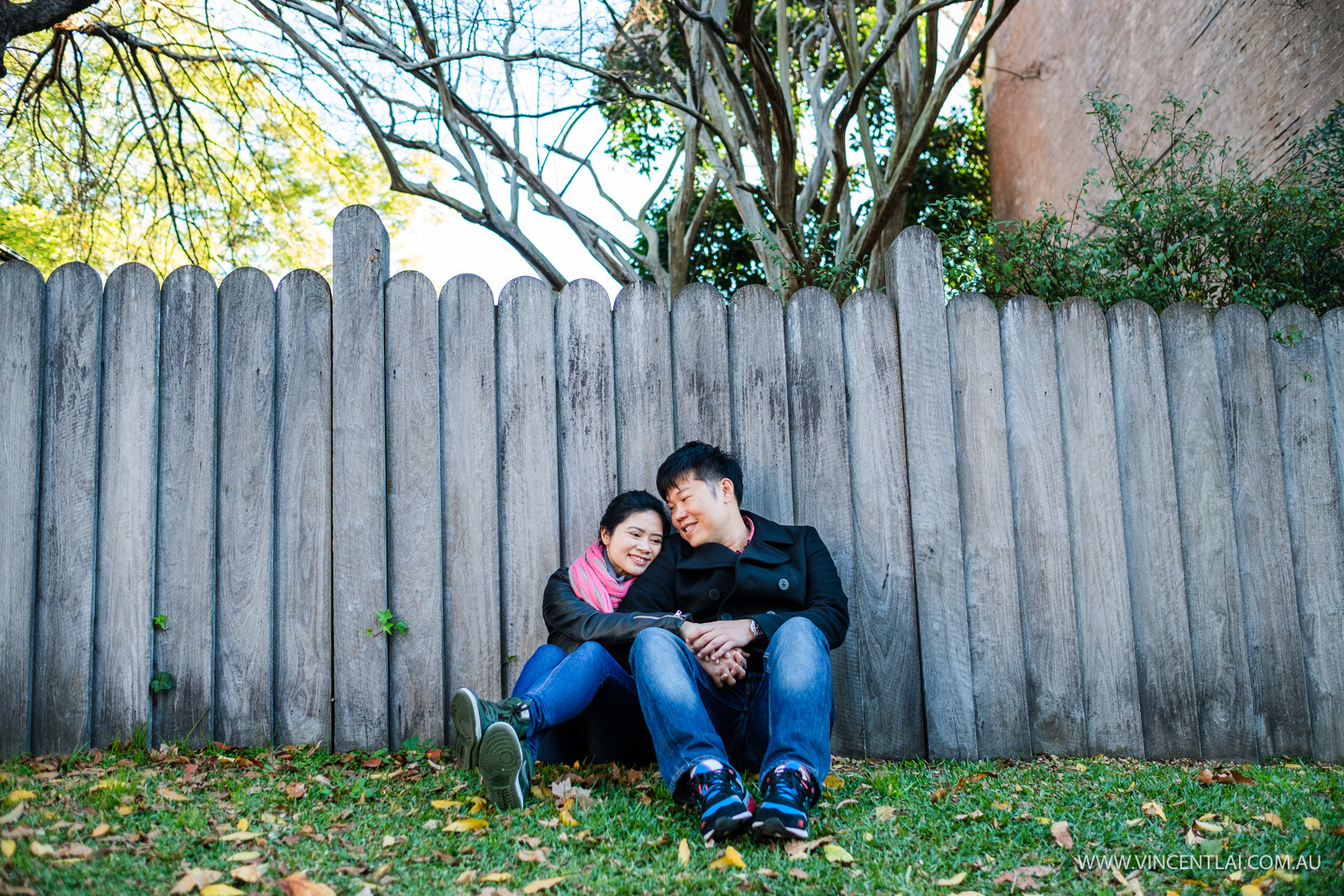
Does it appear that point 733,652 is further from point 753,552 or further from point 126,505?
point 126,505

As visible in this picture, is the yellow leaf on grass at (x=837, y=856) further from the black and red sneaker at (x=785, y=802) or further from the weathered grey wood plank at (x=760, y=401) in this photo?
the weathered grey wood plank at (x=760, y=401)

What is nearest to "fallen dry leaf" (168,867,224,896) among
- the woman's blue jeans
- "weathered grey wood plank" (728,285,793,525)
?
the woman's blue jeans

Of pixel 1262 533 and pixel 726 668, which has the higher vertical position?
pixel 1262 533

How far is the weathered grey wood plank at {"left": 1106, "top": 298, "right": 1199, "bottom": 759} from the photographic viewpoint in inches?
142

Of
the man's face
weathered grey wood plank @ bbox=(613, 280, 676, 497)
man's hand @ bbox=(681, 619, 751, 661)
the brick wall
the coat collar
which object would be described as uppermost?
the brick wall

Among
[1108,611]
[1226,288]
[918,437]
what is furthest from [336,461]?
[1226,288]

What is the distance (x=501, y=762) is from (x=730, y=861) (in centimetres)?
67

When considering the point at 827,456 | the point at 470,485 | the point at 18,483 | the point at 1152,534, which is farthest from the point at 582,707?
the point at 1152,534

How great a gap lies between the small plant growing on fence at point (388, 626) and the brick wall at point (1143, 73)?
5700mm

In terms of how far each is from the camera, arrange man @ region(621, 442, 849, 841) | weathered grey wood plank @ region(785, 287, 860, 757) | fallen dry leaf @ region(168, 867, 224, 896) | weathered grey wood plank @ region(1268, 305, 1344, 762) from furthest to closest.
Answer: weathered grey wood plank @ region(1268, 305, 1344, 762), weathered grey wood plank @ region(785, 287, 860, 757), man @ region(621, 442, 849, 841), fallen dry leaf @ region(168, 867, 224, 896)

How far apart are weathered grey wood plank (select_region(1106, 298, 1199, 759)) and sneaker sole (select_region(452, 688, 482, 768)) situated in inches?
99.1

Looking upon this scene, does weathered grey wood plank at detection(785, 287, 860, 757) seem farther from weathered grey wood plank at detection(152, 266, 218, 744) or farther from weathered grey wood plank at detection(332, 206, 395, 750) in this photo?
weathered grey wood plank at detection(152, 266, 218, 744)

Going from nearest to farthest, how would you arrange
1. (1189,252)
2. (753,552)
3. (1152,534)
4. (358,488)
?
1. (753,552)
2. (358,488)
3. (1152,534)
4. (1189,252)

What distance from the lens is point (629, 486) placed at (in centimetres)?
355
